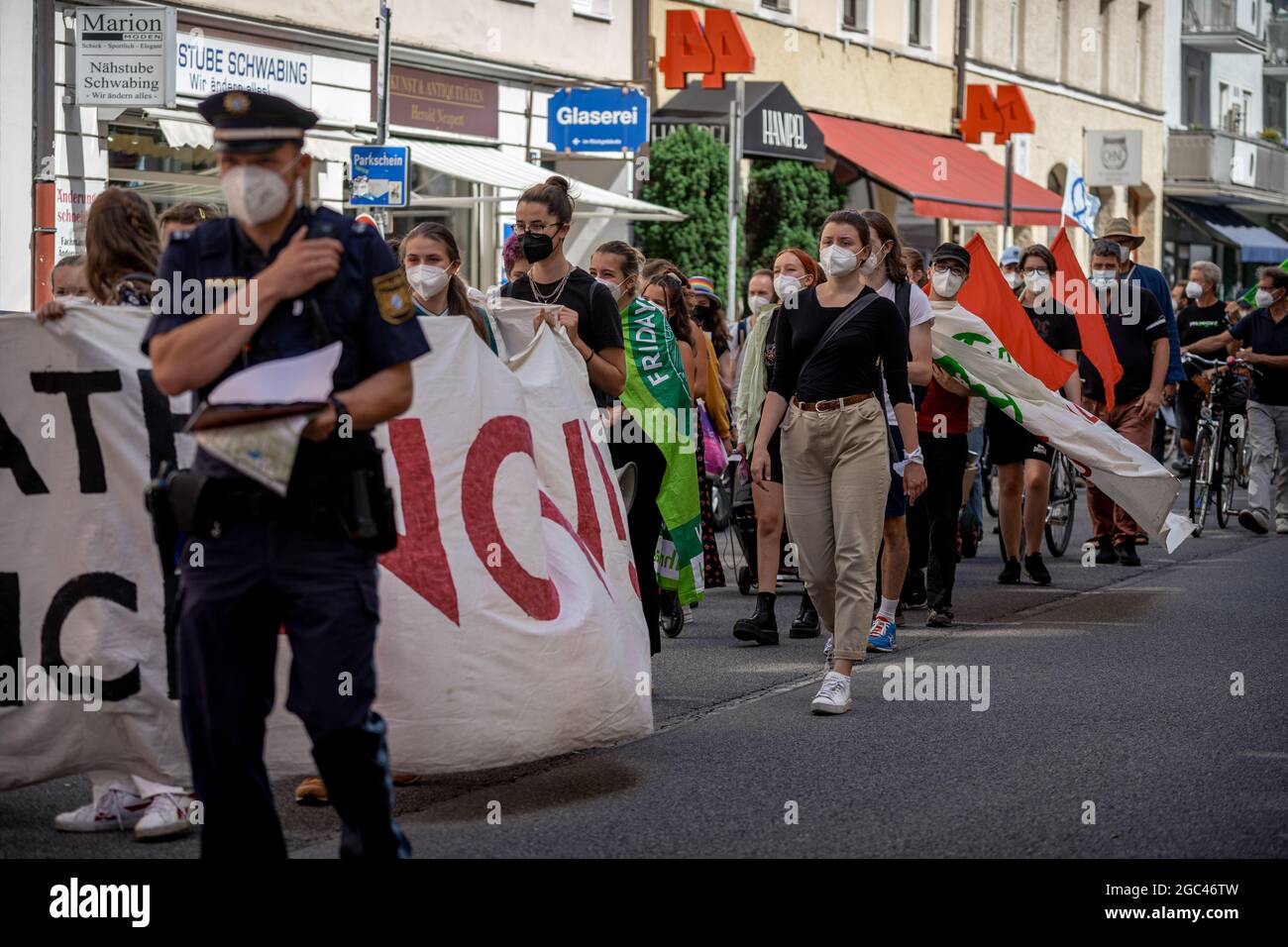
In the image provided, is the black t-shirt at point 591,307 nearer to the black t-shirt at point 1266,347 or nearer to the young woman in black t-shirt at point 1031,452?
the young woman in black t-shirt at point 1031,452

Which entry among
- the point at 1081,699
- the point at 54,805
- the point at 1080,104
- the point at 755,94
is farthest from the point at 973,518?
the point at 1080,104

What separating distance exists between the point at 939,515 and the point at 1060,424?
1.21 meters

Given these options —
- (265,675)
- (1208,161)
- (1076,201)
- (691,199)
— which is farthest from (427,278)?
(1208,161)

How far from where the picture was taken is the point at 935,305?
11742mm

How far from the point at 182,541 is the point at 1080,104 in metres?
39.1

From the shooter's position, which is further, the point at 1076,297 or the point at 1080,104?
the point at 1080,104

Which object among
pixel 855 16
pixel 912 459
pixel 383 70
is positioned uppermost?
pixel 855 16

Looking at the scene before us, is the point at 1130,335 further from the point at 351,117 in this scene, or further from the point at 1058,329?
the point at 351,117

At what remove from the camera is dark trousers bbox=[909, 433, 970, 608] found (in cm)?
1093

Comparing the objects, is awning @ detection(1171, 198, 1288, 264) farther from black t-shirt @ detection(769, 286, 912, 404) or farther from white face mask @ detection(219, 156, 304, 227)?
white face mask @ detection(219, 156, 304, 227)

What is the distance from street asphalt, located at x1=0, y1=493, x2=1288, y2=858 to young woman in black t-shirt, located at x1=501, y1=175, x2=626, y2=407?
4.48ft

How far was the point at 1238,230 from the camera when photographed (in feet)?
170

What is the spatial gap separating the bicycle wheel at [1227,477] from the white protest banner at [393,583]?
10.7 m
